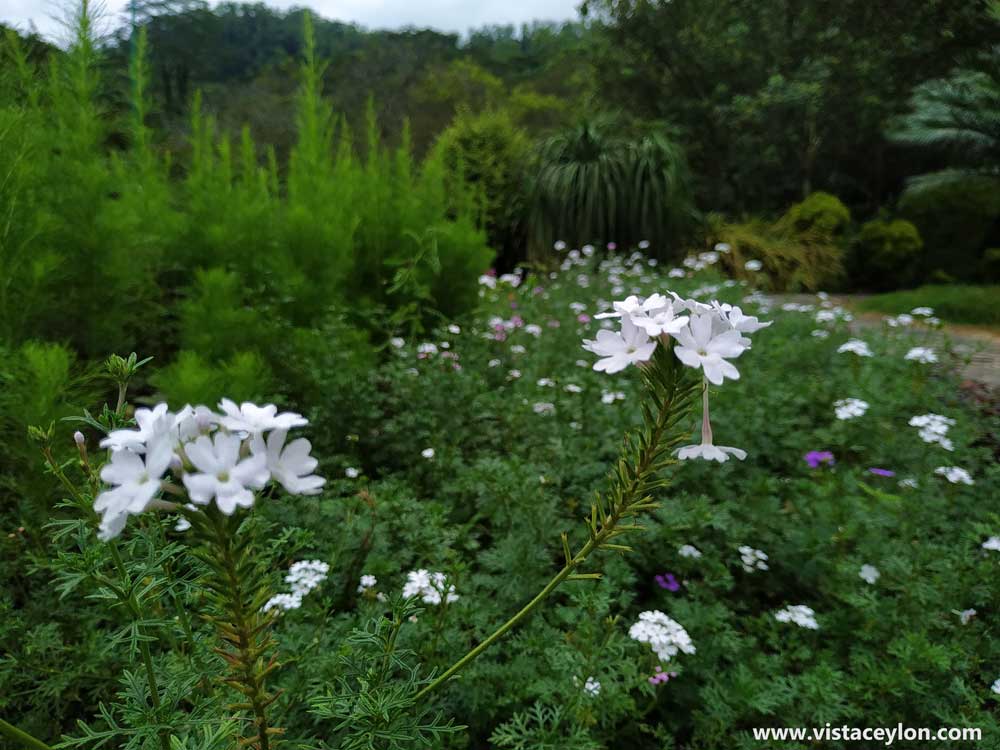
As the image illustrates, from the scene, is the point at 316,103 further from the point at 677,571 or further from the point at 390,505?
the point at 677,571

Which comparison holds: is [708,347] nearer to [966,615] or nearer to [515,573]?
[515,573]

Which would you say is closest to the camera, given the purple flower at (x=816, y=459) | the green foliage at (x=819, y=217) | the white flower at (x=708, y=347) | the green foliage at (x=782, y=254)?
the white flower at (x=708, y=347)

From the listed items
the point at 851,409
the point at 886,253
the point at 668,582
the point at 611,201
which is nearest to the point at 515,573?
the point at 668,582

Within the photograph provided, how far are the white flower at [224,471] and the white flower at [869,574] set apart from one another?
191 centimetres

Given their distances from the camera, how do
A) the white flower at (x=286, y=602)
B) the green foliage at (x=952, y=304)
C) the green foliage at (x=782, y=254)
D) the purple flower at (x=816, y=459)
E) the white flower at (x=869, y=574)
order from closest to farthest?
the white flower at (x=286, y=602) → the white flower at (x=869, y=574) → the purple flower at (x=816, y=459) → the green foliage at (x=952, y=304) → the green foliage at (x=782, y=254)

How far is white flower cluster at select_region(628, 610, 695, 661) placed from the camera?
1.52 meters

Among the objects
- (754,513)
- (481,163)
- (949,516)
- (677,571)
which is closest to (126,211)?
(677,571)

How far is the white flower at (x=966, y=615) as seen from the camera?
1.78 metres

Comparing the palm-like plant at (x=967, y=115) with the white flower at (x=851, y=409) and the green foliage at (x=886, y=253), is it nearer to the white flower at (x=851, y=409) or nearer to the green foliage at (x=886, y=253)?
the green foliage at (x=886, y=253)

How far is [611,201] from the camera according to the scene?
8891 millimetres

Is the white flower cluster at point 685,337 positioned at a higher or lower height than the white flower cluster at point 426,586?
higher


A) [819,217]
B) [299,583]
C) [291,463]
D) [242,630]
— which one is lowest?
[299,583]

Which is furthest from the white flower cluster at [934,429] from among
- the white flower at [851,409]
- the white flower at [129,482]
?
the white flower at [129,482]

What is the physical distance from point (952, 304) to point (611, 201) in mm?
4803
